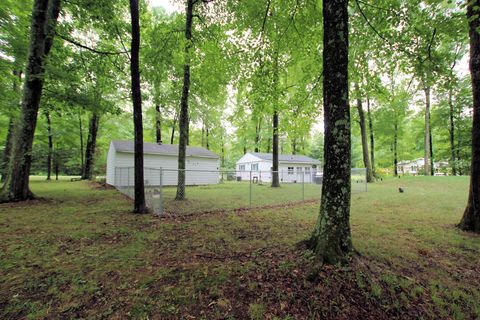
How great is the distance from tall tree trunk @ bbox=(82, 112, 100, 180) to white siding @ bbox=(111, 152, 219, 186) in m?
6.82

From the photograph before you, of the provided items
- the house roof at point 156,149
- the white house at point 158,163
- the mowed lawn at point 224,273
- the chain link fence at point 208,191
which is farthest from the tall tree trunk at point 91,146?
the mowed lawn at point 224,273

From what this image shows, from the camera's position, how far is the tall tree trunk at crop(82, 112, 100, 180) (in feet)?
61.9

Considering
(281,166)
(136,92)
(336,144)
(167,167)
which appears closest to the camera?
(336,144)

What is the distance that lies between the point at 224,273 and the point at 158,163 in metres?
14.6

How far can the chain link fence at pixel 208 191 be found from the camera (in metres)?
7.64

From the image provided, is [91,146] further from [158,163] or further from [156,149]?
[158,163]

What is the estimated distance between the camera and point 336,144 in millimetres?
3062

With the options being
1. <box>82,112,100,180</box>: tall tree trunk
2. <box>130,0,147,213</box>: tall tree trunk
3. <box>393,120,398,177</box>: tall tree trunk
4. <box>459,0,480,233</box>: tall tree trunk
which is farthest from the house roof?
<box>393,120,398,177</box>: tall tree trunk

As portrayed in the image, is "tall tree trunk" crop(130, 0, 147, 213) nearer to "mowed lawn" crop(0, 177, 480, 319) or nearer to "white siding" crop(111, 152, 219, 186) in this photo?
"mowed lawn" crop(0, 177, 480, 319)

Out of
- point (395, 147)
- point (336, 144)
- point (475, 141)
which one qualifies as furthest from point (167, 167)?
point (395, 147)

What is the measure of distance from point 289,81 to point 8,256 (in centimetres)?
857

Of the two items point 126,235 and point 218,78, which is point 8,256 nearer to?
point 126,235

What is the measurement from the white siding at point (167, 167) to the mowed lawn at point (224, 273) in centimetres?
913

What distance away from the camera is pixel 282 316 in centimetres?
214
